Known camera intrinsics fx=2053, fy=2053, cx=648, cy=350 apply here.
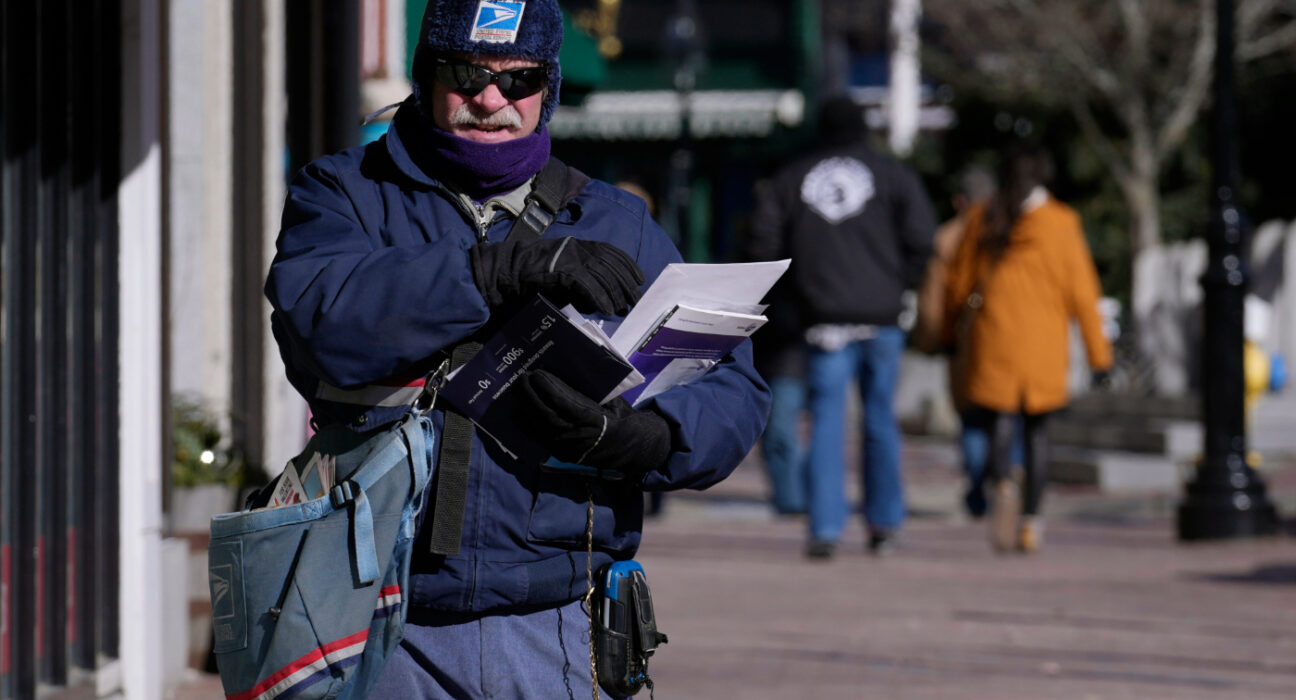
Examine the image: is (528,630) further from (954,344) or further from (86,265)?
(954,344)

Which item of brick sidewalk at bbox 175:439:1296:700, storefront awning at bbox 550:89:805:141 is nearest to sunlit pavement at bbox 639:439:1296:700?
brick sidewalk at bbox 175:439:1296:700

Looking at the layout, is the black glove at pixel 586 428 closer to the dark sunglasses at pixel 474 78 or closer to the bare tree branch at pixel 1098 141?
the dark sunglasses at pixel 474 78

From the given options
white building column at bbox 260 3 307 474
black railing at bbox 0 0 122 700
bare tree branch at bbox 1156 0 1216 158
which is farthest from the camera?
bare tree branch at bbox 1156 0 1216 158

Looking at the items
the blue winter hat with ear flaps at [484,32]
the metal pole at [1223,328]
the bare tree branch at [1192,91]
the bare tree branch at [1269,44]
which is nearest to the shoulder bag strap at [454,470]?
the blue winter hat with ear flaps at [484,32]

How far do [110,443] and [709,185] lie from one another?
117 feet

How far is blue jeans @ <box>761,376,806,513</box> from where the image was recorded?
11281 millimetres

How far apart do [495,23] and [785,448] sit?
8.33m

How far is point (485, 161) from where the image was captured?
301 cm

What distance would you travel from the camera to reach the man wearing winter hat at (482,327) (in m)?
2.85

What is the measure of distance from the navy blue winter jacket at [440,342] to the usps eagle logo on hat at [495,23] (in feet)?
0.62

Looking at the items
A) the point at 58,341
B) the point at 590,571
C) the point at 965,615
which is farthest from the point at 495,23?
the point at 965,615

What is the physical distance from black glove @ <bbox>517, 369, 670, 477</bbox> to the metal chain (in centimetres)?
8

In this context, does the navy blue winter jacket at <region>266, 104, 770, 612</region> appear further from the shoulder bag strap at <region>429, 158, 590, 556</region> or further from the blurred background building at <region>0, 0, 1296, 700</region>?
the blurred background building at <region>0, 0, 1296, 700</region>

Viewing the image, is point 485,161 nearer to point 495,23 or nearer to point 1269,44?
point 495,23
